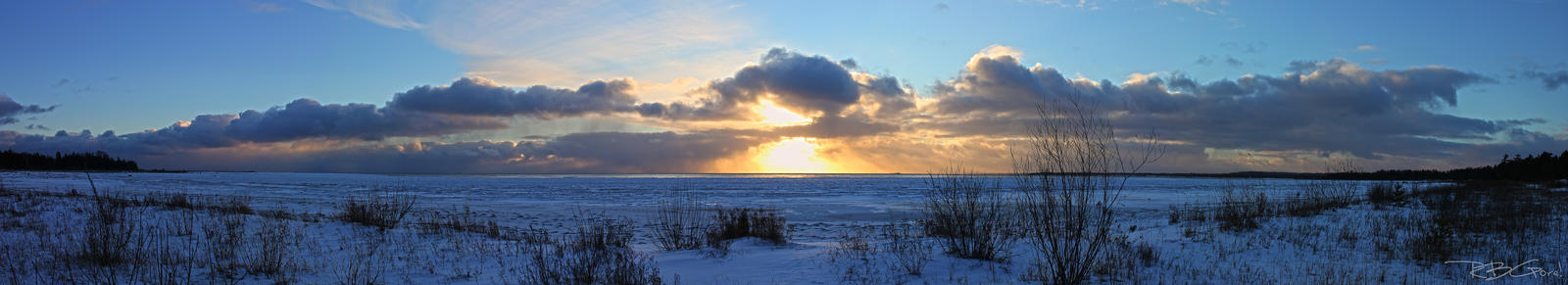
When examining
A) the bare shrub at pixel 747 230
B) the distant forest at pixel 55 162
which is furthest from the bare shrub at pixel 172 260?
the distant forest at pixel 55 162

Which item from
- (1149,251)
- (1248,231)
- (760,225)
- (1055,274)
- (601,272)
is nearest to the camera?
(1055,274)

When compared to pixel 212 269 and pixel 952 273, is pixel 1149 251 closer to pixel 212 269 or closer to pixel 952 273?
pixel 952 273

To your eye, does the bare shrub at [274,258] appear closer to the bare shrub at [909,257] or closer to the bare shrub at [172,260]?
the bare shrub at [172,260]

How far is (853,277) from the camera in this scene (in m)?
7.89

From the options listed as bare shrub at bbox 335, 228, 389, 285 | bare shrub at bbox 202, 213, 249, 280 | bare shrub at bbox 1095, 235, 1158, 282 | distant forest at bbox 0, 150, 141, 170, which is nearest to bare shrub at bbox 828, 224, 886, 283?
bare shrub at bbox 1095, 235, 1158, 282

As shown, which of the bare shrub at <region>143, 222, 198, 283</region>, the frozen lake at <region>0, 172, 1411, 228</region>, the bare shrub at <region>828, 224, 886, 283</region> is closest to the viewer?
the bare shrub at <region>143, 222, 198, 283</region>

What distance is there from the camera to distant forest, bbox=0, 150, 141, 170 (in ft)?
325

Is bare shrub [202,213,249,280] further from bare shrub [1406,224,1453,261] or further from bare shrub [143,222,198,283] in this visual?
bare shrub [1406,224,1453,261]

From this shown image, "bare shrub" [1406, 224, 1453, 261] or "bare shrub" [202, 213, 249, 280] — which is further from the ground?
"bare shrub" [1406, 224, 1453, 261]

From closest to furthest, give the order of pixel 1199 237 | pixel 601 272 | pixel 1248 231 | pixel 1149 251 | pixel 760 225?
pixel 601 272, pixel 1149 251, pixel 1199 237, pixel 1248 231, pixel 760 225

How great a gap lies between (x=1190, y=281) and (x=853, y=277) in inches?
148

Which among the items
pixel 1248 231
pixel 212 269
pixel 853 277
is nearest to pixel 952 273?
pixel 853 277

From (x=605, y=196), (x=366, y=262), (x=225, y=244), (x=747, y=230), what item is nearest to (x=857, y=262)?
(x=747, y=230)

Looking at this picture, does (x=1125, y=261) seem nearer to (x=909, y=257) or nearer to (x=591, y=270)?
(x=909, y=257)
